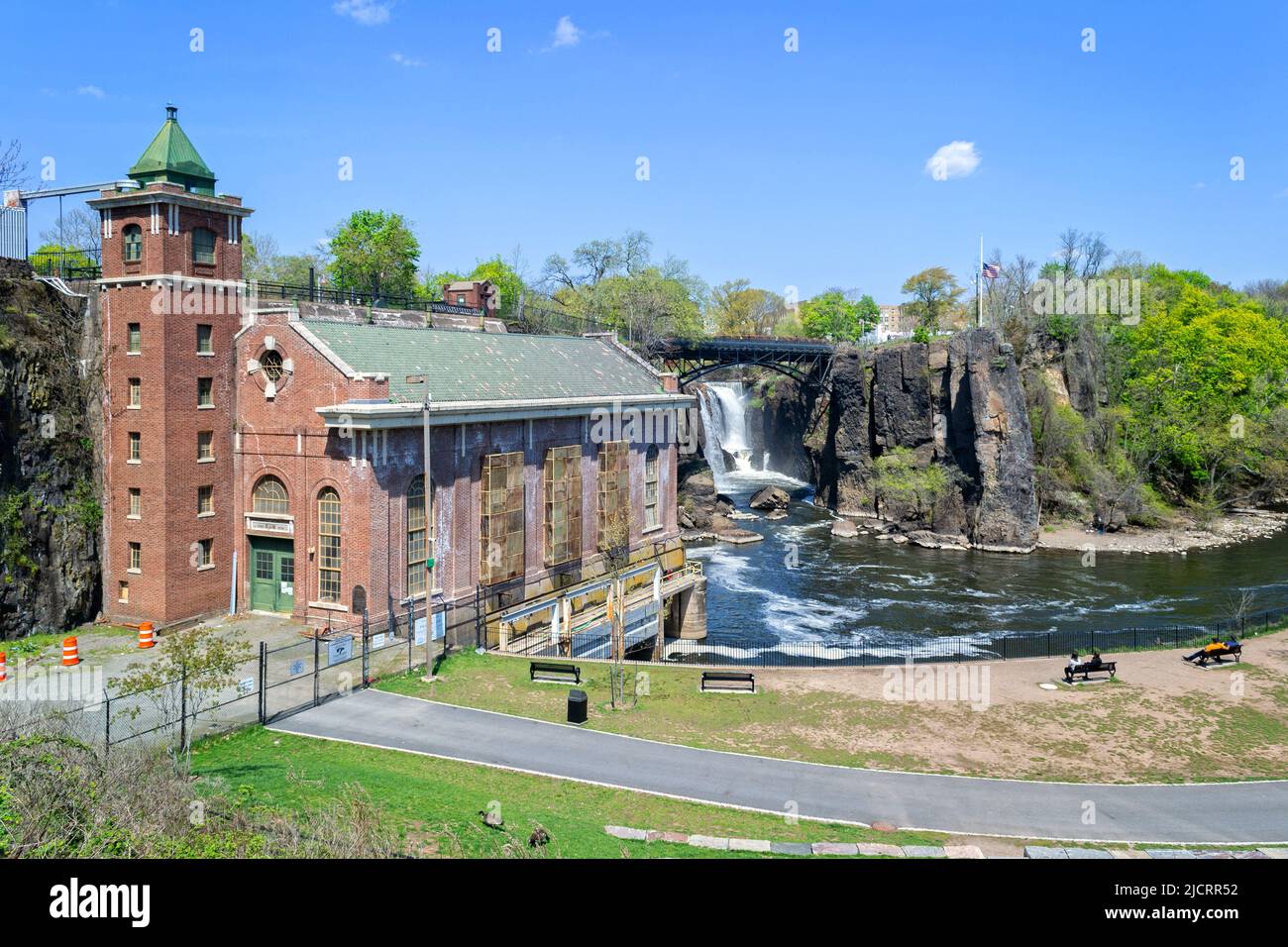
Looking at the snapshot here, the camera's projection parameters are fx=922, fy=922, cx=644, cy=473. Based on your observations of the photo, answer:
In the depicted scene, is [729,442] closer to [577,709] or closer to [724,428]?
[724,428]

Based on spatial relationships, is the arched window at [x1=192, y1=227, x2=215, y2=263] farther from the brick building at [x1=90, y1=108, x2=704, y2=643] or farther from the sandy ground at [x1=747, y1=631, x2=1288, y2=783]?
the sandy ground at [x1=747, y1=631, x2=1288, y2=783]

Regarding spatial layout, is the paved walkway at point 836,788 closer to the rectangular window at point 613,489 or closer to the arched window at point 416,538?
the arched window at point 416,538

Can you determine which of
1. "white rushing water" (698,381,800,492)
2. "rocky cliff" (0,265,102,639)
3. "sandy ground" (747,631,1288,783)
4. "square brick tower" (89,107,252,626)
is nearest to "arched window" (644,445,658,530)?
"sandy ground" (747,631,1288,783)

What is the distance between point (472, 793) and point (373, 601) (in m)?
12.3

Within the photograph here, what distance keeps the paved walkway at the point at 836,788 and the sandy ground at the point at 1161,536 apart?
52.8m

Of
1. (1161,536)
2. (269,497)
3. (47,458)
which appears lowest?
(1161,536)

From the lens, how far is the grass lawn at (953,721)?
23500mm

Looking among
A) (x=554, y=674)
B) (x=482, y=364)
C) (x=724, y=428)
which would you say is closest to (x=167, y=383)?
(x=482, y=364)

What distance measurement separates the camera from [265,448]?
1253 inches

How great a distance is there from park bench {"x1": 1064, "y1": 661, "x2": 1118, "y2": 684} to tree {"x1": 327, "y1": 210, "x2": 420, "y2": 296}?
65958 millimetres

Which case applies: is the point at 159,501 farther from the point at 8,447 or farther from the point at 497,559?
the point at 497,559

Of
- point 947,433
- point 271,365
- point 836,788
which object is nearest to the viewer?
point 836,788

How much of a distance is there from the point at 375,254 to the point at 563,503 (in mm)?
54673
